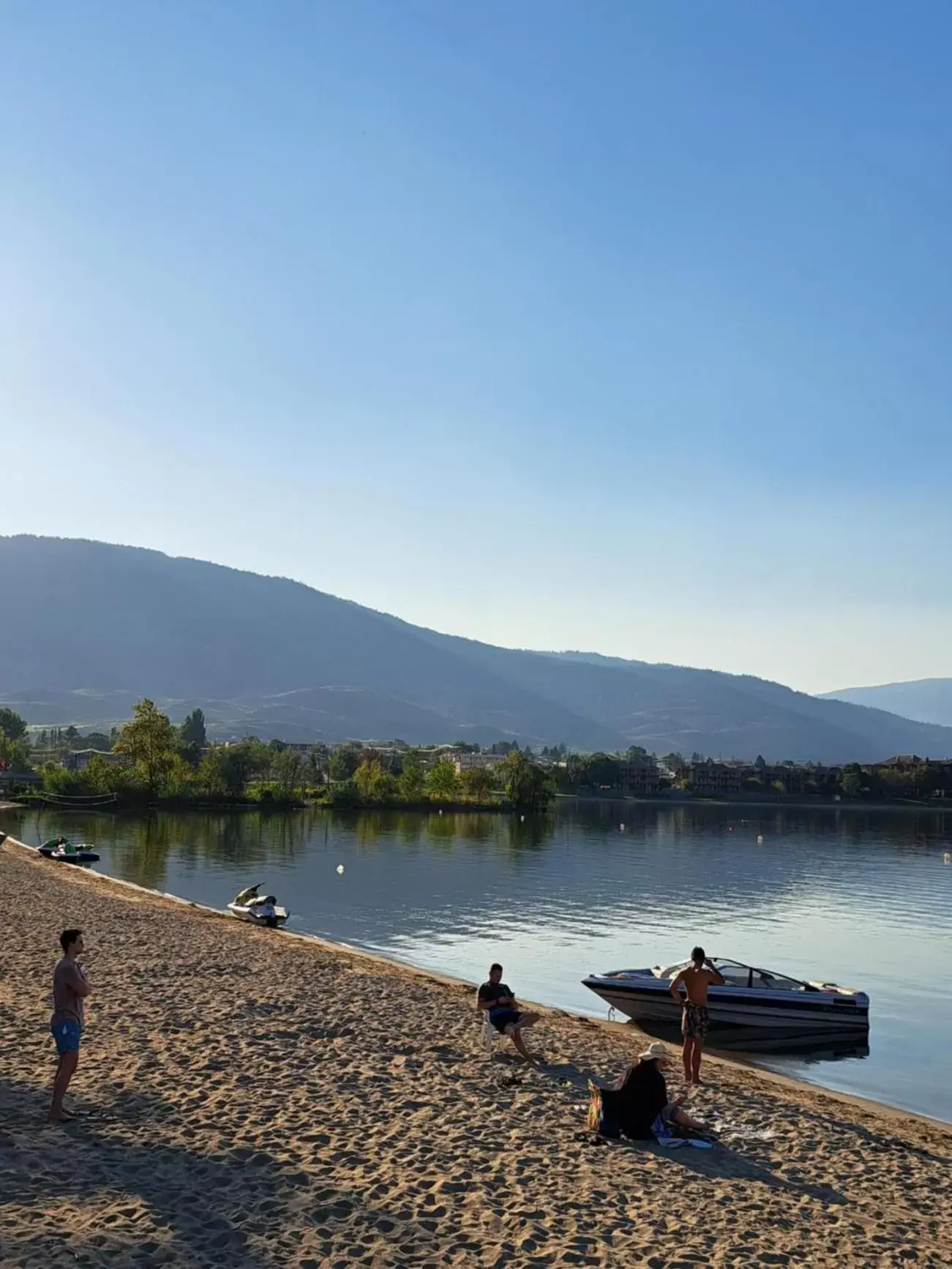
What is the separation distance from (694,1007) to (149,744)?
134 meters

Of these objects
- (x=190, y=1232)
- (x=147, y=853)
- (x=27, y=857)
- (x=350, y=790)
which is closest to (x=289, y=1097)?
(x=190, y=1232)

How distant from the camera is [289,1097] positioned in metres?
16.3

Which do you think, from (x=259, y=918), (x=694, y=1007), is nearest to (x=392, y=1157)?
(x=694, y=1007)

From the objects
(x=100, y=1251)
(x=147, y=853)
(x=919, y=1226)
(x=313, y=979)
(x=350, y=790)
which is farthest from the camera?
(x=350, y=790)

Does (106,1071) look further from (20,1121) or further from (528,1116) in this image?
(528,1116)

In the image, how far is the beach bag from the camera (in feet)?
51.0

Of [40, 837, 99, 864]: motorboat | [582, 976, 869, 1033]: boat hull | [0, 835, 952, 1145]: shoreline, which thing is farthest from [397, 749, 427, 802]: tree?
[582, 976, 869, 1033]: boat hull

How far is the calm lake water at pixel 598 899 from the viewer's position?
36344 millimetres

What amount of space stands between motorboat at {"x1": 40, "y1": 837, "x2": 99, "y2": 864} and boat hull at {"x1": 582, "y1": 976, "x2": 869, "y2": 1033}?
50754mm

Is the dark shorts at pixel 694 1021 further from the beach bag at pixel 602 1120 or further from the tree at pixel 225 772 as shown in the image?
the tree at pixel 225 772

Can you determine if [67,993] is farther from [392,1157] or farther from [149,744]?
[149,744]

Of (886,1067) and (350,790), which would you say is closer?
(886,1067)

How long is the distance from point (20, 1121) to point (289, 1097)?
410cm

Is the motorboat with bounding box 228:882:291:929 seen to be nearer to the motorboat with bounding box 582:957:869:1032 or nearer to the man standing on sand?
the motorboat with bounding box 582:957:869:1032
